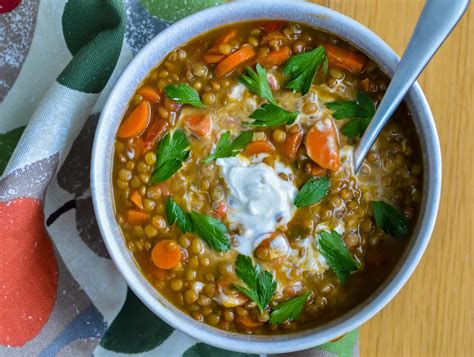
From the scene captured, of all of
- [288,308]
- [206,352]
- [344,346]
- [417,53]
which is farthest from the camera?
[206,352]

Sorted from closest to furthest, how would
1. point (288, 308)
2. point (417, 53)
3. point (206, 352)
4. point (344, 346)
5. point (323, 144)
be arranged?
point (417, 53), point (323, 144), point (288, 308), point (344, 346), point (206, 352)

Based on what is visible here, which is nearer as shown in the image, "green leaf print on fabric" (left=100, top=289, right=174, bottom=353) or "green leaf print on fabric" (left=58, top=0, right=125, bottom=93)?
"green leaf print on fabric" (left=58, top=0, right=125, bottom=93)

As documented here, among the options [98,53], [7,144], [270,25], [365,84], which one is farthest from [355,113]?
[7,144]

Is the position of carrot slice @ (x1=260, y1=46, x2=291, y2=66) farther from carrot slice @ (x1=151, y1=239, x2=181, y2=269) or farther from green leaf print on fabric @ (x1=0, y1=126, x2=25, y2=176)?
green leaf print on fabric @ (x1=0, y1=126, x2=25, y2=176)

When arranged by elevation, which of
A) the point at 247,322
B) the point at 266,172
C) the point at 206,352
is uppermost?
the point at 266,172

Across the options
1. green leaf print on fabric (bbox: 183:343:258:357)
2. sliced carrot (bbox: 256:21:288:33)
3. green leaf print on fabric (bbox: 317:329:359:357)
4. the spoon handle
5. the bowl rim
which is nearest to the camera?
the spoon handle

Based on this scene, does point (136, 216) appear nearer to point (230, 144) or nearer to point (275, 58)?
point (230, 144)

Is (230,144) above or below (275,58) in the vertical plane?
below

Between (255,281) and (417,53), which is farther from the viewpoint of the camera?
(255,281)

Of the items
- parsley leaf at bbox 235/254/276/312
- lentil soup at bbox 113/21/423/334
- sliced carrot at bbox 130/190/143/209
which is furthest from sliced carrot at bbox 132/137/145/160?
parsley leaf at bbox 235/254/276/312
